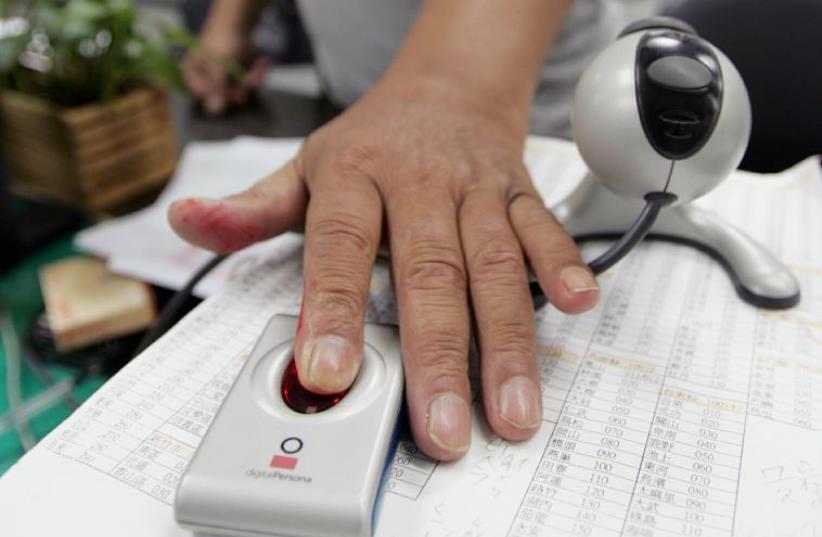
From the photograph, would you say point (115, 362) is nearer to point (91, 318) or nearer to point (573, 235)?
point (91, 318)

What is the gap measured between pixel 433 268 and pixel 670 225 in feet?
0.58

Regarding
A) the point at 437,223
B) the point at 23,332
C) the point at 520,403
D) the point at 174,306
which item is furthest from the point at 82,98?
the point at 520,403

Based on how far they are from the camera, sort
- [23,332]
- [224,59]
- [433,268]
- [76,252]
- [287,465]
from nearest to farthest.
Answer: [287,465] < [433,268] < [23,332] < [76,252] < [224,59]

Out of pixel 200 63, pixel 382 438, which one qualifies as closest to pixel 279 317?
pixel 382 438

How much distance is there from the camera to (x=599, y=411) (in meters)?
0.30

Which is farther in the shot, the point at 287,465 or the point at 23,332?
the point at 23,332

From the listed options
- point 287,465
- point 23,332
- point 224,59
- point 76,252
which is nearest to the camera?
point 287,465

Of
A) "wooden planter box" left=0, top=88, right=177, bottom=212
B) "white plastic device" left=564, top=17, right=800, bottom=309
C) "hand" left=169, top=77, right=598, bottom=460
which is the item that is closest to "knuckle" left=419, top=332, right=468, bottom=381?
"hand" left=169, top=77, right=598, bottom=460

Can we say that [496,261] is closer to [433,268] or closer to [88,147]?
[433,268]

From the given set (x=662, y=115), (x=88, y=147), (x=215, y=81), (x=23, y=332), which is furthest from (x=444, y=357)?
(x=215, y=81)

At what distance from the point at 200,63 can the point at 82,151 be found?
0.27 meters

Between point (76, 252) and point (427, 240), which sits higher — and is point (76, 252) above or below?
below

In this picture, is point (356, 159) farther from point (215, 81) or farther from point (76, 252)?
point (215, 81)

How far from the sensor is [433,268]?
340 mm
